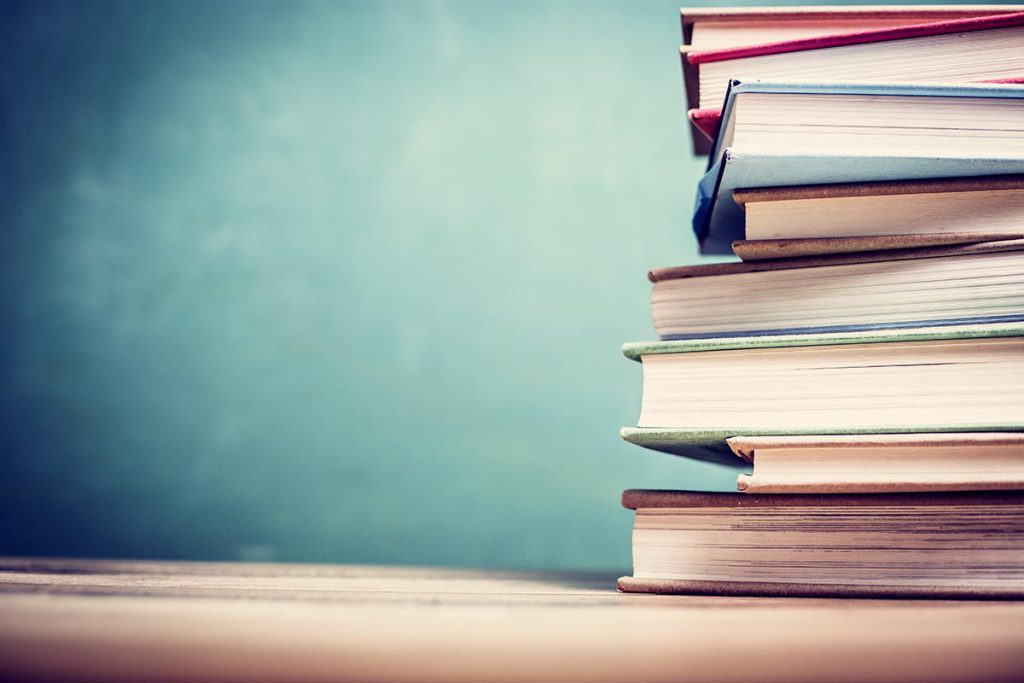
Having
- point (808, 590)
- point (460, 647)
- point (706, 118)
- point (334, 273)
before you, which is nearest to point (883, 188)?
point (706, 118)

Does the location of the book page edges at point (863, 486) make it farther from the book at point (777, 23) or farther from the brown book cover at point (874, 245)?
the book at point (777, 23)

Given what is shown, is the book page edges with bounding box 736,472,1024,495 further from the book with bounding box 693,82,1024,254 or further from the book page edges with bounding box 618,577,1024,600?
the book with bounding box 693,82,1024,254

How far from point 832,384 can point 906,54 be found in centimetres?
22

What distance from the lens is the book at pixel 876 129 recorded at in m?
0.47

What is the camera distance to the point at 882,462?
43 centimetres

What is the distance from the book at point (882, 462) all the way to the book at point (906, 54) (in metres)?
0.24

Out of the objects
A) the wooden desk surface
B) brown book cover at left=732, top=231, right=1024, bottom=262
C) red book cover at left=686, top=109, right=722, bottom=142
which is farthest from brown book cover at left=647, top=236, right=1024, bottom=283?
the wooden desk surface

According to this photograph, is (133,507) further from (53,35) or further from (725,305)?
(725,305)

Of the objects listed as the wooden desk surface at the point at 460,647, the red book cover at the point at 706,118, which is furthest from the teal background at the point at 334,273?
the wooden desk surface at the point at 460,647

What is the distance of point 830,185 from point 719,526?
22 centimetres

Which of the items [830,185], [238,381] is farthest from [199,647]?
[238,381]

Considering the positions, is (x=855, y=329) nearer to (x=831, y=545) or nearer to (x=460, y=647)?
(x=831, y=545)

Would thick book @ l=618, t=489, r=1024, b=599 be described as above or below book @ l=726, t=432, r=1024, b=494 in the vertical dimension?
below

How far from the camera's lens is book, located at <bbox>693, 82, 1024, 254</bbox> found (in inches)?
18.6
